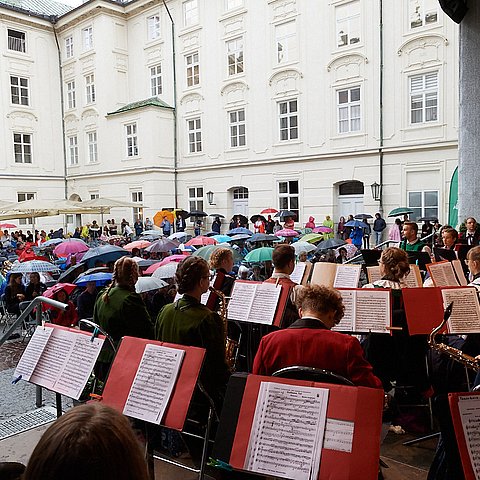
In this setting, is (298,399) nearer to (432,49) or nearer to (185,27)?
(432,49)

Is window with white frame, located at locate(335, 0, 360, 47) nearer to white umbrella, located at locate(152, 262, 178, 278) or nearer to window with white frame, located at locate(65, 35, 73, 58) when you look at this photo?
white umbrella, located at locate(152, 262, 178, 278)

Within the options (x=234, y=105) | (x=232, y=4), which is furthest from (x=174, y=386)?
(x=232, y=4)

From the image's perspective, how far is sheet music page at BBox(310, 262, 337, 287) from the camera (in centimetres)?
614

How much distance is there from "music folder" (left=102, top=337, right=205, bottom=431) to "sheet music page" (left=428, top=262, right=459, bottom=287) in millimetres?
3719

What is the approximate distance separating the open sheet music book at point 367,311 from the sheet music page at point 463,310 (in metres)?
0.51

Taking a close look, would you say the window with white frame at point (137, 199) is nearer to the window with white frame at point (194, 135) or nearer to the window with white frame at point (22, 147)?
the window with white frame at point (194, 135)

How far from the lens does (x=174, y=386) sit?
9.41 feet

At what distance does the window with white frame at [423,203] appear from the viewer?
19688 mm

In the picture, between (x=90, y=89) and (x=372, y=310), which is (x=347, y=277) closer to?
(x=372, y=310)

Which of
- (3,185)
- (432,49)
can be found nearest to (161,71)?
(3,185)

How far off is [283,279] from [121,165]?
84.6 feet

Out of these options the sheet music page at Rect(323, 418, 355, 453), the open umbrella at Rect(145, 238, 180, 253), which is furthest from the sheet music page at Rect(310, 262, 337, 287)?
the open umbrella at Rect(145, 238, 180, 253)

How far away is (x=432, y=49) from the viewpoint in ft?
62.7

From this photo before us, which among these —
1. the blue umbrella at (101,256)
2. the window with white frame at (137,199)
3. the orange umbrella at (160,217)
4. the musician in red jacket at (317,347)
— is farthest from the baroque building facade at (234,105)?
the musician in red jacket at (317,347)
